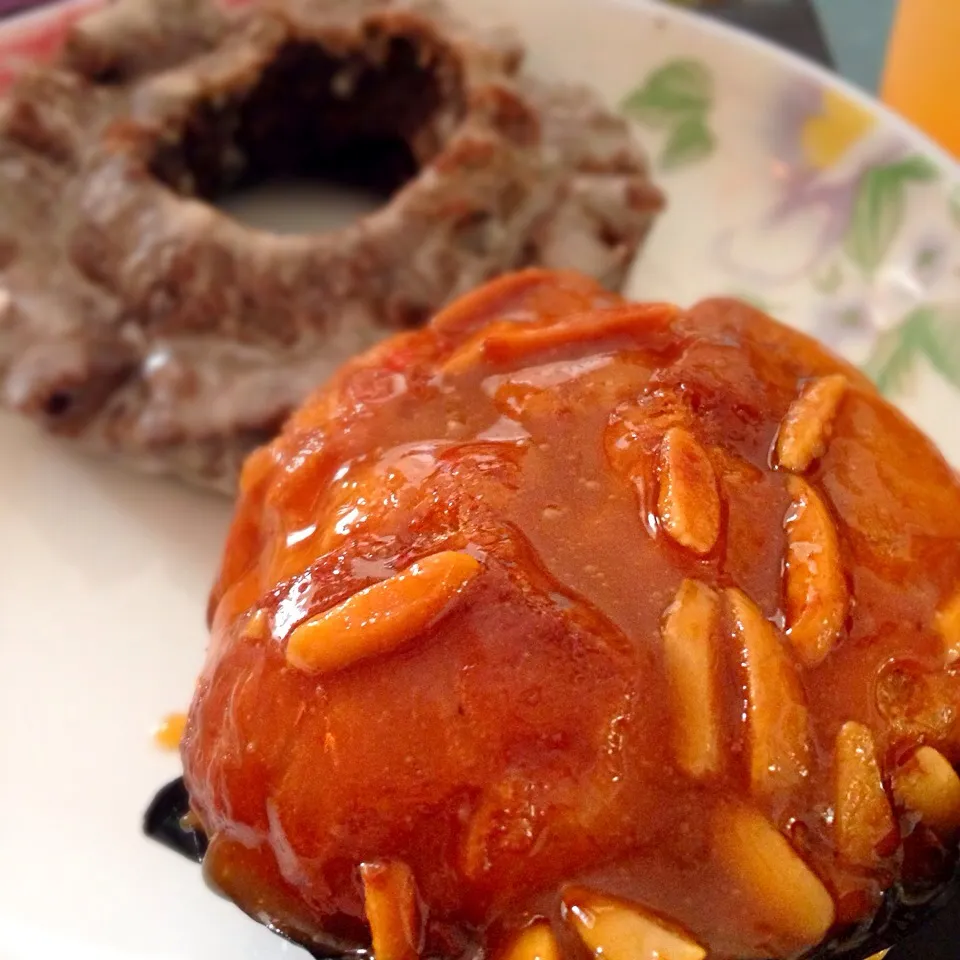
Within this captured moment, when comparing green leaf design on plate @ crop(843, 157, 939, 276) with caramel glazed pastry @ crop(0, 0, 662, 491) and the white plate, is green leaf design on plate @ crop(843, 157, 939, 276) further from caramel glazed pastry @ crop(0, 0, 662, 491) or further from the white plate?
caramel glazed pastry @ crop(0, 0, 662, 491)

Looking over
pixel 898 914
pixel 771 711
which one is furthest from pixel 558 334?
pixel 898 914

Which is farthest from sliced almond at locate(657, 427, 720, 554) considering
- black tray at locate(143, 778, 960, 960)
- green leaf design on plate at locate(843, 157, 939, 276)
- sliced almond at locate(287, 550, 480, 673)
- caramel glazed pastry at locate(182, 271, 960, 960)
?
green leaf design on plate at locate(843, 157, 939, 276)

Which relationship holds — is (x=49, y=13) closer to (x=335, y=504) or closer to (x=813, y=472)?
(x=335, y=504)

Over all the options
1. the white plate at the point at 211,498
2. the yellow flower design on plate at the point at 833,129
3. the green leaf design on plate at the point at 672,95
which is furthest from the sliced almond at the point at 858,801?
the green leaf design on plate at the point at 672,95

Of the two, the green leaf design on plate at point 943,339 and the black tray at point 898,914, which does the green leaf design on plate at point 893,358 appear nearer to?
the green leaf design on plate at point 943,339

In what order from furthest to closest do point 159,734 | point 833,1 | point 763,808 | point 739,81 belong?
point 833,1 < point 739,81 < point 159,734 < point 763,808

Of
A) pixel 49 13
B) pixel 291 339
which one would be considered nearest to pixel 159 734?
pixel 291 339

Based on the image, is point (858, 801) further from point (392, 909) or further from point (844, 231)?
point (844, 231)

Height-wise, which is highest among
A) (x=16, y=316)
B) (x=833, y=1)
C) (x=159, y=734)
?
(x=833, y=1)
